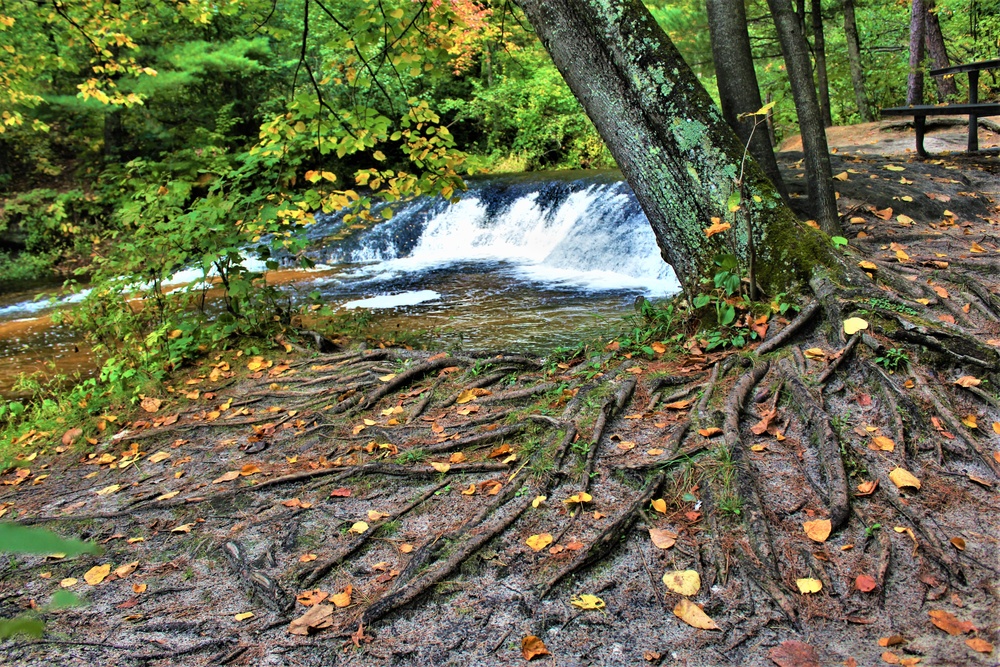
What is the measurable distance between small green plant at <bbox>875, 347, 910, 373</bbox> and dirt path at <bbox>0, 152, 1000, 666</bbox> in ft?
0.07

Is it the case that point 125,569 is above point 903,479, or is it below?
above

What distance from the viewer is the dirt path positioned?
92.0 inches

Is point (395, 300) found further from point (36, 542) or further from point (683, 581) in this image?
point (36, 542)

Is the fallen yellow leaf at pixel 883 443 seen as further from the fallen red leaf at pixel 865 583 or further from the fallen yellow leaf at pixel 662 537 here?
the fallen yellow leaf at pixel 662 537

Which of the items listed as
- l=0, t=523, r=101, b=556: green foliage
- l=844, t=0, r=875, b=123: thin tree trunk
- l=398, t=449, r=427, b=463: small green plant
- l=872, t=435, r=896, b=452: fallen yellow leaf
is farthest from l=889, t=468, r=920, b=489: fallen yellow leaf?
l=844, t=0, r=875, b=123: thin tree trunk

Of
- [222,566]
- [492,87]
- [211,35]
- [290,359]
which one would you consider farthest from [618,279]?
[211,35]

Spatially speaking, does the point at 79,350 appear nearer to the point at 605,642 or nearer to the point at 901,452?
the point at 605,642

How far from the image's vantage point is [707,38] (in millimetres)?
12102

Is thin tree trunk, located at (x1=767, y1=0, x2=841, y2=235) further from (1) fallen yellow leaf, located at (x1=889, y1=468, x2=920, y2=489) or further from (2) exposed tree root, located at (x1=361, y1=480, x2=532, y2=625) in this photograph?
(2) exposed tree root, located at (x1=361, y1=480, x2=532, y2=625)

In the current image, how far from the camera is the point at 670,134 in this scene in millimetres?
3988

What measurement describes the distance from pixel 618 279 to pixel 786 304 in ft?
18.7

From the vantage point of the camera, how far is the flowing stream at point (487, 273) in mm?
7582

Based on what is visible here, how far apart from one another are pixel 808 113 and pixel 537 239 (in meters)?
6.91

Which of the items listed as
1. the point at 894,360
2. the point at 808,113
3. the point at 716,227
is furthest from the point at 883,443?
the point at 808,113
